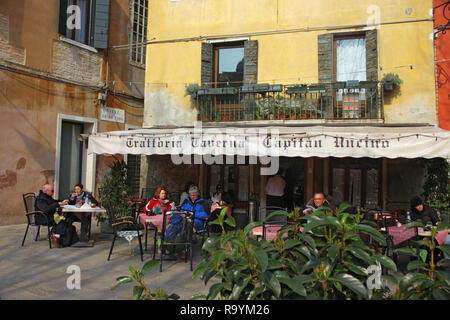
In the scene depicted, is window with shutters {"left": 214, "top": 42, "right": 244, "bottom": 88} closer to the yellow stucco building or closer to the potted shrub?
the yellow stucco building

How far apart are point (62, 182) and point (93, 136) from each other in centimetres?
432

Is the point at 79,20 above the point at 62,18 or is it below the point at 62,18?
above

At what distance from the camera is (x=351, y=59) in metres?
9.36

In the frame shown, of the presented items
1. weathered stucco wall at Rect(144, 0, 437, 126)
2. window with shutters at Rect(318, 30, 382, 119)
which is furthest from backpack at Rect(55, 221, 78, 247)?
window with shutters at Rect(318, 30, 382, 119)

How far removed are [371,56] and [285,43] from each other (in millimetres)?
2204

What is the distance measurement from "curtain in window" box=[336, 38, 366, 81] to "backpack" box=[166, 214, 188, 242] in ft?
19.7

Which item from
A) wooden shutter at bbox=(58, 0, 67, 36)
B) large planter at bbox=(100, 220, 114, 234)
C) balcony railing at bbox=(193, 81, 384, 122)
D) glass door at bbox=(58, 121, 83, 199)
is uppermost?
wooden shutter at bbox=(58, 0, 67, 36)

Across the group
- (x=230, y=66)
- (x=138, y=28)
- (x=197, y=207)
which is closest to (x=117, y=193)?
(x=197, y=207)

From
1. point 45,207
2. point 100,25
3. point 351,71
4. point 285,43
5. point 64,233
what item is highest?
point 100,25

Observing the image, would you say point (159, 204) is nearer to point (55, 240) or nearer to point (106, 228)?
point (55, 240)

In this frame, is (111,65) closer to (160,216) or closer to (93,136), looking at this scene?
(93,136)

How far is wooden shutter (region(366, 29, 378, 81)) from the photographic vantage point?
8.91 m
